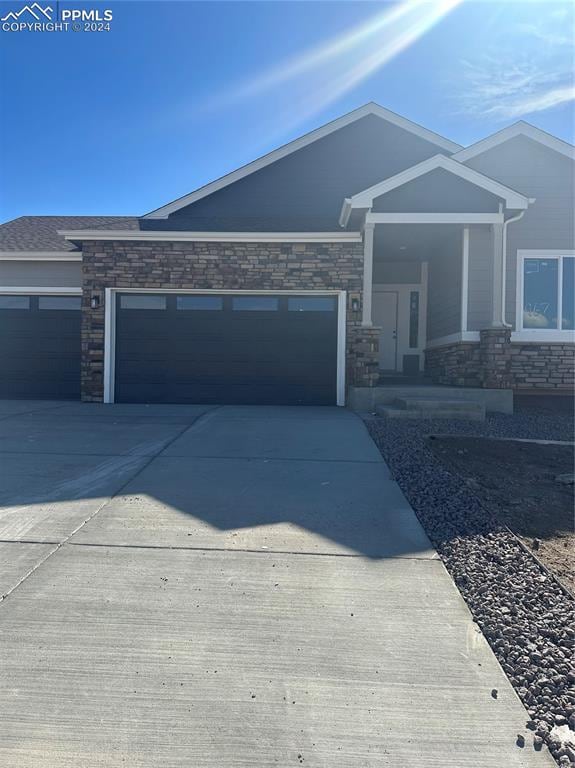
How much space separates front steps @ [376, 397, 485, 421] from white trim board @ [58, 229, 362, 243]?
12.4 ft

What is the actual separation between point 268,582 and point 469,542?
155 centimetres

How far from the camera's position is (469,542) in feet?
12.6

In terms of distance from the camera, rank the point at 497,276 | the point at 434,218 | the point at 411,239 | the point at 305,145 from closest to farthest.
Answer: the point at 434,218
the point at 497,276
the point at 411,239
the point at 305,145

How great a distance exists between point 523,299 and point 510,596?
9268mm

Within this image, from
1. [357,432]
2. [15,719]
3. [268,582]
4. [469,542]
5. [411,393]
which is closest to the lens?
[15,719]

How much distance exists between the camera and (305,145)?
13500 mm

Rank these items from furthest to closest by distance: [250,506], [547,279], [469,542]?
[547,279], [250,506], [469,542]

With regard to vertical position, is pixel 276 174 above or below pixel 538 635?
above

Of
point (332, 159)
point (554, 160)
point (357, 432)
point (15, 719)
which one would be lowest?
point (15, 719)

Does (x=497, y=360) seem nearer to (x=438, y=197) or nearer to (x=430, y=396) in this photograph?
(x=430, y=396)

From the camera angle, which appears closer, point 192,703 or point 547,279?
point 192,703

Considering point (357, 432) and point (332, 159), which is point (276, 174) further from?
point (357, 432)

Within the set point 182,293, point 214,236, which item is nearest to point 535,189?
point 214,236

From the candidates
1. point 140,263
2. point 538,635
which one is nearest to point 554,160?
point 140,263
